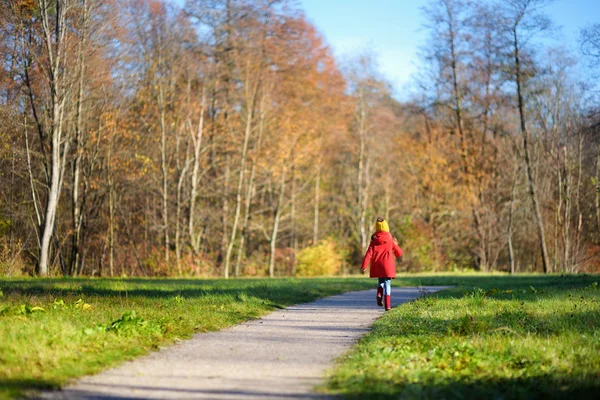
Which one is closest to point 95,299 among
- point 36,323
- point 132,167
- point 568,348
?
point 36,323

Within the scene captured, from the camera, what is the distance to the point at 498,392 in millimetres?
6570

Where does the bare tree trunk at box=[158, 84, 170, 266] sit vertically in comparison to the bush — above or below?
above

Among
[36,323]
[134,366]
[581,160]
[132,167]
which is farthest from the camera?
[581,160]

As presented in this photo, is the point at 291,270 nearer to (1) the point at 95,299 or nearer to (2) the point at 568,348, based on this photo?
(1) the point at 95,299

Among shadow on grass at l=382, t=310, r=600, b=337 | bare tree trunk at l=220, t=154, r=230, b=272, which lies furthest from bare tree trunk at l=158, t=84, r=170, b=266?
shadow on grass at l=382, t=310, r=600, b=337

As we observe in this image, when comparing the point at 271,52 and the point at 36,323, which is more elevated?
the point at 271,52

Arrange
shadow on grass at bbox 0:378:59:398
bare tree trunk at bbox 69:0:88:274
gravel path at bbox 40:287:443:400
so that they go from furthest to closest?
bare tree trunk at bbox 69:0:88:274, gravel path at bbox 40:287:443:400, shadow on grass at bbox 0:378:59:398

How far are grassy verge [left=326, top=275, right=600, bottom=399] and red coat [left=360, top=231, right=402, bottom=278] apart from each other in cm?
184

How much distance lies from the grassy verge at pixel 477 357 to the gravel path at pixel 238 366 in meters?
0.38

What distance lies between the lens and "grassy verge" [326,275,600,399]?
657 cm

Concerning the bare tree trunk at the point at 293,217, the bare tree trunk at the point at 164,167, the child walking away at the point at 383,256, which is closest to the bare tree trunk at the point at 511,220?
the bare tree trunk at the point at 293,217

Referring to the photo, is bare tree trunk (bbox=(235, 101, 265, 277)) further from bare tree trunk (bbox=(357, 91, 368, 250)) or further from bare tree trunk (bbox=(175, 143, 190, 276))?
bare tree trunk (bbox=(357, 91, 368, 250))

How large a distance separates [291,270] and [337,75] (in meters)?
14.5

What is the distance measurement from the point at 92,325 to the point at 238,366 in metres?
2.84
